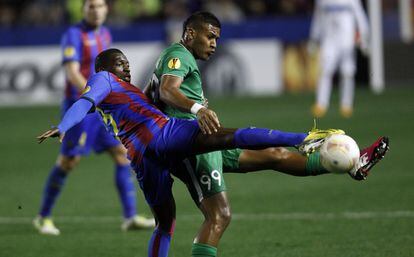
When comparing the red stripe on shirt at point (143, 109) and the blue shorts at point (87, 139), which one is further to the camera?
the blue shorts at point (87, 139)

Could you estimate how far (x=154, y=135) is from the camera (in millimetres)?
6176

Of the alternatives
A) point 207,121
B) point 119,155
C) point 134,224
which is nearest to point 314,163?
point 207,121

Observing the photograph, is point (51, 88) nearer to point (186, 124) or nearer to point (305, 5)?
point (305, 5)

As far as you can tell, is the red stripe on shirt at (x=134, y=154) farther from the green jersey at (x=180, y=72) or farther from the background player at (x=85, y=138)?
the background player at (x=85, y=138)

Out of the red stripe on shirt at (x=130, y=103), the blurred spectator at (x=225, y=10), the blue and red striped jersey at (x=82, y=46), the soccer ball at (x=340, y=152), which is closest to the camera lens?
the soccer ball at (x=340, y=152)

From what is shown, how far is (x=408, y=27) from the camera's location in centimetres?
2658

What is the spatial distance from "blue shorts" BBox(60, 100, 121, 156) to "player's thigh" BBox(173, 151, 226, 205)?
123 inches

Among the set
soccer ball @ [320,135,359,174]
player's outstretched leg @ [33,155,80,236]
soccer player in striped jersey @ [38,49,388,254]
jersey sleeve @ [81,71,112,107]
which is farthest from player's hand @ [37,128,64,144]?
player's outstretched leg @ [33,155,80,236]

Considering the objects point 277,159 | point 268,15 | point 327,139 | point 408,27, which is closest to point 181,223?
point 277,159

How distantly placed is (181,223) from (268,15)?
1681cm

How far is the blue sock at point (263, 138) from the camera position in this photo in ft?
19.0

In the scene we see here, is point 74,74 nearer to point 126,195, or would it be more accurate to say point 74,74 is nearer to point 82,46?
point 82,46

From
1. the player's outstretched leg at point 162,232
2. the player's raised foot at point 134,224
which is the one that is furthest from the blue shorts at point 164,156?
the player's raised foot at point 134,224

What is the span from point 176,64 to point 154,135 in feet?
1.57
